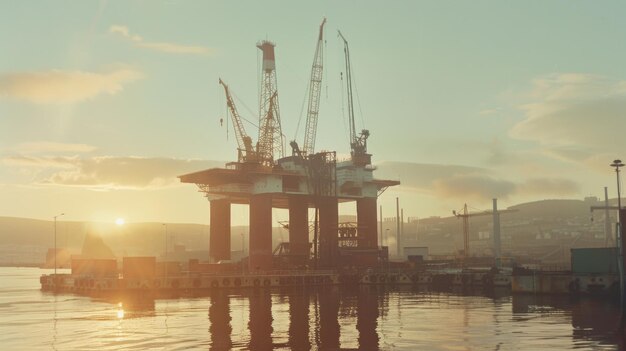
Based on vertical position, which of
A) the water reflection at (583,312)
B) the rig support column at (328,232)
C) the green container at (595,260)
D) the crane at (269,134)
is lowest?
the water reflection at (583,312)

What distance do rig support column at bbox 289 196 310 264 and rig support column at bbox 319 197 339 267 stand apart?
5.41 metres

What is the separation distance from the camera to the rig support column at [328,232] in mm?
130250

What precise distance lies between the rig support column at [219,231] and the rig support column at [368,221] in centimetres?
2898

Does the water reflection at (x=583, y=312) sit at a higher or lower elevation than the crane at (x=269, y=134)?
lower

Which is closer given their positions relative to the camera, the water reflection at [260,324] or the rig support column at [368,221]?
the water reflection at [260,324]

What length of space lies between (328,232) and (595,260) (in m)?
63.2

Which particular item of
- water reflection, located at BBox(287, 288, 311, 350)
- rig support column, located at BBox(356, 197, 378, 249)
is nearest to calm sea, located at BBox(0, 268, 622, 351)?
water reflection, located at BBox(287, 288, 311, 350)

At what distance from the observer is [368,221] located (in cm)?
14912

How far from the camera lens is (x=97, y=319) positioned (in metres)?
58.7

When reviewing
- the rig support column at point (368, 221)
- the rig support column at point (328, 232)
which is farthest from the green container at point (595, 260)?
the rig support column at point (368, 221)

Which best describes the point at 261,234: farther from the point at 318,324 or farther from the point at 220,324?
the point at 318,324

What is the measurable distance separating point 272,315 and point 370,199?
9262 cm

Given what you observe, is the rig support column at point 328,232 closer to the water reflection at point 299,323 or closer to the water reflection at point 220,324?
the water reflection at point 299,323

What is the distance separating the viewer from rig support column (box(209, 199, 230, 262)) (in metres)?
147
